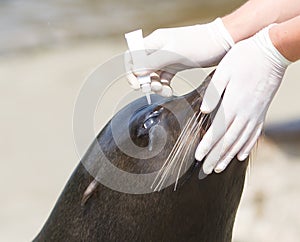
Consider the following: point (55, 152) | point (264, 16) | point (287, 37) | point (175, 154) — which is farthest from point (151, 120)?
point (55, 152)

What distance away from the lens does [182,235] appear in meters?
3.14

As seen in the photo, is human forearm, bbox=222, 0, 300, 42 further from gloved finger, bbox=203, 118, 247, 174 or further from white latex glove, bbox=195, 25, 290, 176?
gloved finger, bbox=203, 118, 247, 174

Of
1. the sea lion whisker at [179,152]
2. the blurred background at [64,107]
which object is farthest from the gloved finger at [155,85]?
the blurred background at [64,107]

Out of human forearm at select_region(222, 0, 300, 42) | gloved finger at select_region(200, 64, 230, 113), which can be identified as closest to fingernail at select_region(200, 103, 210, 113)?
gloved finger at select_region(200, 64, 230, 113)

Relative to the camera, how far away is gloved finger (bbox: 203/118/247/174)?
301cm

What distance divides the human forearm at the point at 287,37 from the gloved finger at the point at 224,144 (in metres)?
0.28

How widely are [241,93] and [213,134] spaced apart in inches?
7.0

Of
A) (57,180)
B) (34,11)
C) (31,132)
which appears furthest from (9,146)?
(34,11)

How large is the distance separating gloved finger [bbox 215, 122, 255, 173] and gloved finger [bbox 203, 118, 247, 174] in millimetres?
13

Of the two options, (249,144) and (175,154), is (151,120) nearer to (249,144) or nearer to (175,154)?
(175,154)

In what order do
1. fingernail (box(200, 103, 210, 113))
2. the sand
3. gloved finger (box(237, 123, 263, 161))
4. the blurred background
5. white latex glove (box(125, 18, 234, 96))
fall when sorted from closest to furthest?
1. fingernail (box(200, 103, 210, 113))
2. gloved finger (box(237, 123, 263, 161))
3. white latex glove (box(125, 18, 234, 96))
4. the sand
5. the blurred background

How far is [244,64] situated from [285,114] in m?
3.79

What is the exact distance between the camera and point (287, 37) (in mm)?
3049

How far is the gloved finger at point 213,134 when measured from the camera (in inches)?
118
